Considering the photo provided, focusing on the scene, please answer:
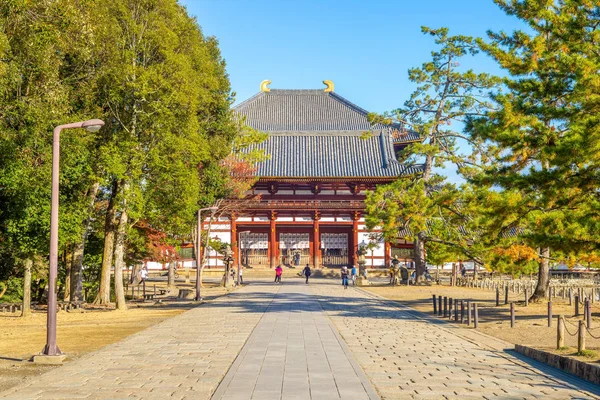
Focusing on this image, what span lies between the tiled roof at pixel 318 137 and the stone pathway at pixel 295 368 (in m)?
31.6

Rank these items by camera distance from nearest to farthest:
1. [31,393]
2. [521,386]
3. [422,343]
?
[31,393]
[521,386]
[422,343]

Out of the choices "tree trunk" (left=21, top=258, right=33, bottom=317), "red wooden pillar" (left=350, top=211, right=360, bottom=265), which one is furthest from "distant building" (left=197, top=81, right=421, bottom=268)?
"tree trunk" (left=21, top=258, right=33, bottom=317)

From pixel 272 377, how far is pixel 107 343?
6100 millimetres

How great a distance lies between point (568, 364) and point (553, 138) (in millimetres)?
6618

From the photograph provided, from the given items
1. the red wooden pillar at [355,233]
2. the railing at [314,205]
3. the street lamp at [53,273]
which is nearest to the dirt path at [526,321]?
the street lamp at [53,273]

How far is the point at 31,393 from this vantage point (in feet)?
26.9

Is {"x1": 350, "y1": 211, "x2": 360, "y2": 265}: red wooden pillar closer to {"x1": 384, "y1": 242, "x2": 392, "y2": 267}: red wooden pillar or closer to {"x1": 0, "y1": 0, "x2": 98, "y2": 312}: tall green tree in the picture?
{"x1": 384, "y1": 242, "x2": 392, "y2": 267}: red wooden pillar

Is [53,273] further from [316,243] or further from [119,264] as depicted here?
[316,243]

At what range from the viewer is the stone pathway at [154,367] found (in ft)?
27.0

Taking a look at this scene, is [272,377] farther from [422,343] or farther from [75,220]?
[75,220]

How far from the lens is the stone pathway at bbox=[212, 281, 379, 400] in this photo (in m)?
8.02

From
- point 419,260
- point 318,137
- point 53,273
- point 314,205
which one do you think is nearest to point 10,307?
point 53,273

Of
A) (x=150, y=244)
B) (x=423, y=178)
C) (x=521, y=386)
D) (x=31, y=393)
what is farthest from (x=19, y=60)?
(x=423, y=178)

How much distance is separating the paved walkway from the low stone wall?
0.96 ft
